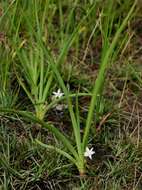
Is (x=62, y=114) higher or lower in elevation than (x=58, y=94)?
lower

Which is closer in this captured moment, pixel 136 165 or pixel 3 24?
pixel 136 165

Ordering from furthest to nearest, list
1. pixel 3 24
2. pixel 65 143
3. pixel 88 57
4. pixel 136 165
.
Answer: pixel 88 57
pixel 3 24
pixel 136 165
pixel 65 143

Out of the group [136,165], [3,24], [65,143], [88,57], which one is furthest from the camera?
[88,57]

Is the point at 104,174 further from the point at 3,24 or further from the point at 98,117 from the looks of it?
the point at 3,24

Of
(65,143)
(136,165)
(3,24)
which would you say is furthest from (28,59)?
(136,165)

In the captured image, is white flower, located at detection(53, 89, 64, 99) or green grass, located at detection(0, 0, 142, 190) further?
white flower, located at detection(53, 89, 64, 99)

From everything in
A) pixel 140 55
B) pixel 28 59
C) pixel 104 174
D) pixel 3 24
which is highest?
pixel 3 24

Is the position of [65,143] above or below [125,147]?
above

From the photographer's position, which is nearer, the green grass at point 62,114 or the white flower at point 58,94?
the green grass at point 62,114
